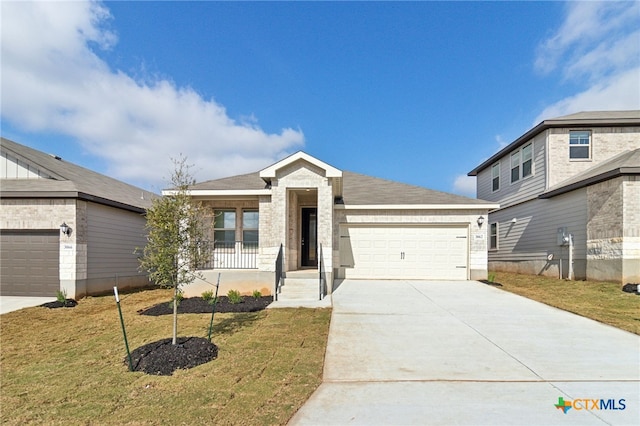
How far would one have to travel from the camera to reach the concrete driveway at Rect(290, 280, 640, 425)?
3.46 m

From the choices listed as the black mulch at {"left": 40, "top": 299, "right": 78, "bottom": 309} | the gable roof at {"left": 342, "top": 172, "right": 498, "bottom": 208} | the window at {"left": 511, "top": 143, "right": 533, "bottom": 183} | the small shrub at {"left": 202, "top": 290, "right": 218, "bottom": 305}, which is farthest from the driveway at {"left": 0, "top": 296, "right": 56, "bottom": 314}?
the window at {"left": 511, "top": 143, "right": 533, "bottom": 183}

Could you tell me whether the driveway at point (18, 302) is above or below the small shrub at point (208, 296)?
below

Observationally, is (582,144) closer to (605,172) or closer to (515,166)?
(515,166)

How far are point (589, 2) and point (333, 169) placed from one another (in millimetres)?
9945

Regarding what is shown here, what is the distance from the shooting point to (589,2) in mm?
10805

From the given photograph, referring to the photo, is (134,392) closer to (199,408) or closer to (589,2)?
(199,408)

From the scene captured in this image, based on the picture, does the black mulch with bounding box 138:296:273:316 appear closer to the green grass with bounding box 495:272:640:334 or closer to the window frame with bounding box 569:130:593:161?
the green grass with bounding box 495:272:640:334

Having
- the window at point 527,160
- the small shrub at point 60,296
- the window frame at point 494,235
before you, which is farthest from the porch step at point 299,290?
the window frame at point 494,235

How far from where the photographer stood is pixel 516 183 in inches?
702

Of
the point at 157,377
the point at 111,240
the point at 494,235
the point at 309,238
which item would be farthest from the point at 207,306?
the point at 494,235

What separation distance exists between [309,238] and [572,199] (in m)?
10.8

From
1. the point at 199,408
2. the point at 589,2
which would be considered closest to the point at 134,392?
the point at 199,408

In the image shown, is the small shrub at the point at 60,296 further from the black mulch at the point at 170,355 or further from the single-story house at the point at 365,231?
the black mulch at the point at 170,355

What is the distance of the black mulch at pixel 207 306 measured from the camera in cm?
860
